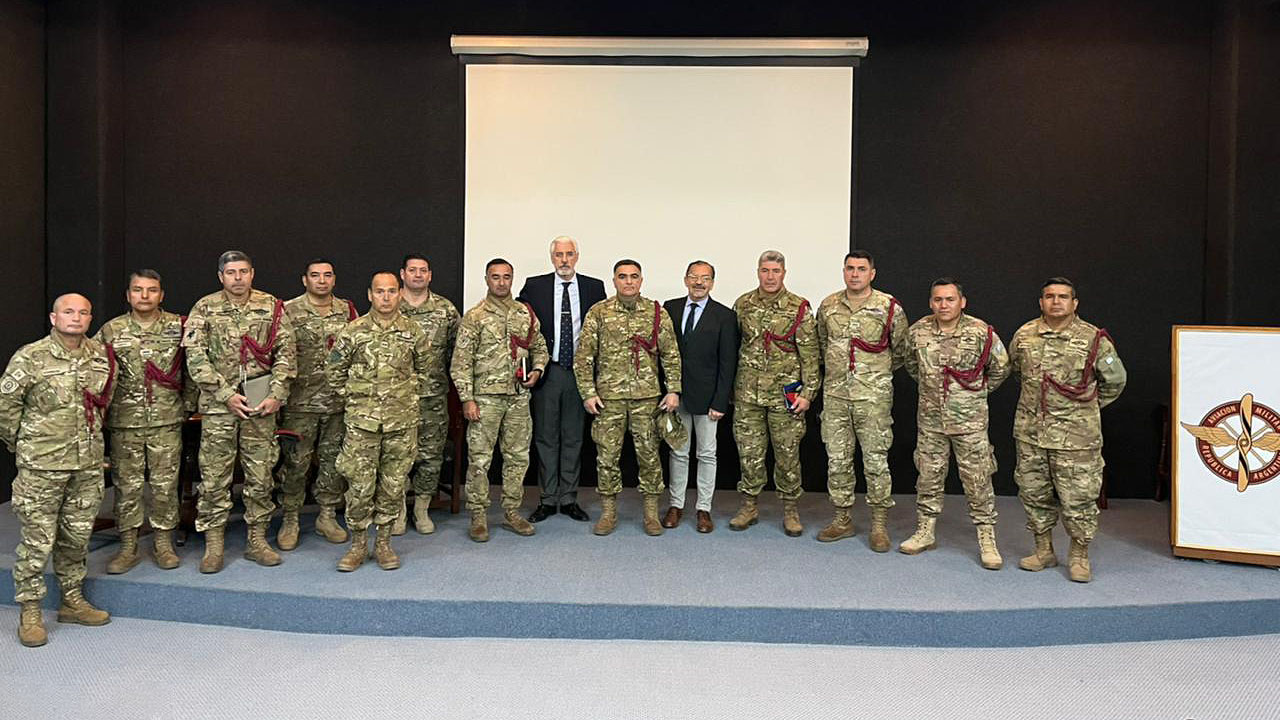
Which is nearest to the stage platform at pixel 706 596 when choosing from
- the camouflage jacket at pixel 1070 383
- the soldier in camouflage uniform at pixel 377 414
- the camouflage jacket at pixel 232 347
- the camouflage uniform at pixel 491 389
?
the soldier in camouflage uniform at pixel 377 414

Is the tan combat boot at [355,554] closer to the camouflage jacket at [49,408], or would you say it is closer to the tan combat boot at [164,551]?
the tan combat boot at [164,551]

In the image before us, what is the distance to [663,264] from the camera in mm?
5961

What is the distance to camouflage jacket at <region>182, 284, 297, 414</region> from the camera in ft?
13.0

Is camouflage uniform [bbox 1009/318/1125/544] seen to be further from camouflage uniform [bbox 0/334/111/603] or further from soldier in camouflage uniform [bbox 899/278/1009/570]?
camouflage uniform [bbox 0/334/111/603]

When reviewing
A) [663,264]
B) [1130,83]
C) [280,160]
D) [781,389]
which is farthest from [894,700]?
[280,160]

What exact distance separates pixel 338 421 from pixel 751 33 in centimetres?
394

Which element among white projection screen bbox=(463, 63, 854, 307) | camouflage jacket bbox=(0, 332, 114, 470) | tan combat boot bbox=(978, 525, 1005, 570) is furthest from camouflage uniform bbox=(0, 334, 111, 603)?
tan combat boot bbox=(978, 525, 1005, 570)

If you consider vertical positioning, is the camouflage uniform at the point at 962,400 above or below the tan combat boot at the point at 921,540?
above

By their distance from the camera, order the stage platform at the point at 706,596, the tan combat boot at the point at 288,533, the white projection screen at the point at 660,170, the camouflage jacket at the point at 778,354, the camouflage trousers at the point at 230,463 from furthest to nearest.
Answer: the white projection screen at the point at 660,170 < the camouflage jacket at the point at 778,354 < the tan combat boot at the point at 288,533 < the camouflage trousers at the point at 230,463 < the stage platform at the point at 706,596

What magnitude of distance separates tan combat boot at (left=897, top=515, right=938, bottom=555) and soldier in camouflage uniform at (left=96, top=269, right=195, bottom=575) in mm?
3759

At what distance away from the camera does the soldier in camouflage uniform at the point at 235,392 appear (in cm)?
400

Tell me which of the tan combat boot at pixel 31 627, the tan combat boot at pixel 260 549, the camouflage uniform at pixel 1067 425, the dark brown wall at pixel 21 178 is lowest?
the tan combat boot at pixel 31 627

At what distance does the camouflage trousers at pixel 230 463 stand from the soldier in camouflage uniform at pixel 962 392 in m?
3.45

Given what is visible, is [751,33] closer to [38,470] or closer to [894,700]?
[894,700]
